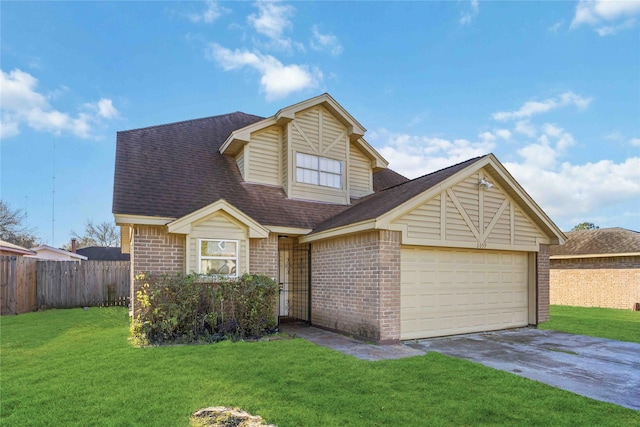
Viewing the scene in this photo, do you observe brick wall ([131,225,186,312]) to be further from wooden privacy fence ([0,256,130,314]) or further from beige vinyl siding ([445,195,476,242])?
wooden privacy fence ([0,256,130,314])

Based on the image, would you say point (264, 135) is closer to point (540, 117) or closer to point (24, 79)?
point (24, 79)

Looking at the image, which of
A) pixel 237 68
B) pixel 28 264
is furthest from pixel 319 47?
pixel 28 264

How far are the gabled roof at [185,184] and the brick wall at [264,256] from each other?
542 millimetres

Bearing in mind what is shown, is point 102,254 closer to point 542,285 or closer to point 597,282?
point 542,285

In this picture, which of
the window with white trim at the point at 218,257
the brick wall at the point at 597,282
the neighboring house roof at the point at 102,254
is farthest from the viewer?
the neighboring house roof at the point at 102,254

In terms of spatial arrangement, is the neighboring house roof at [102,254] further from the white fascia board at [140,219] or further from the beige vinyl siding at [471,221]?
the beige vinyl siding at [471,221]

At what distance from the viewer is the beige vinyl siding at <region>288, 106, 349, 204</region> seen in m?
12.3

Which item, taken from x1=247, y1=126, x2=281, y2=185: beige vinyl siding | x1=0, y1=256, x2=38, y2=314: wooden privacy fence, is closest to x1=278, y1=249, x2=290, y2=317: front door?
x1=247, y1=126, x2=281, y2=185: beige vinyl siding

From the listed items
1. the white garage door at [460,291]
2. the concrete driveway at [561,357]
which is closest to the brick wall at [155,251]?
the white garage door at [460,291]

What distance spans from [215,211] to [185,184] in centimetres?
201

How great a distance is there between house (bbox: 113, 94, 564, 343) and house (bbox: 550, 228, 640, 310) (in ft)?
35.6

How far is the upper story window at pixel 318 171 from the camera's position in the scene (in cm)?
1242

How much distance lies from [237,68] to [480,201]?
1106cm

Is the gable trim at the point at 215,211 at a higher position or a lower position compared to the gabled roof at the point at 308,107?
lower
